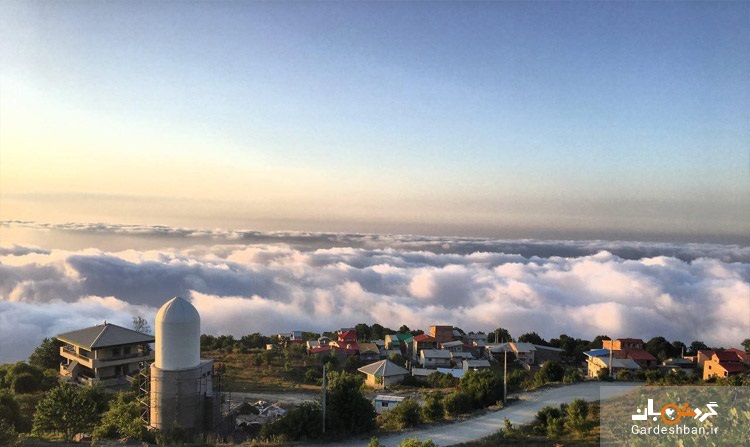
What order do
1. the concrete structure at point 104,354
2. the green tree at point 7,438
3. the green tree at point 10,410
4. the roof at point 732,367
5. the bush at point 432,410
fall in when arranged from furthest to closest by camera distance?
the roof at point 732,367, the concrete structure at point 104,354, the bush at point 432,410, the green tree at point 10,410, the green tree at point 7,438

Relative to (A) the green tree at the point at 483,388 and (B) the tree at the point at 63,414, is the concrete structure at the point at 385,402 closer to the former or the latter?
(A) the green tree at the point at 483,388

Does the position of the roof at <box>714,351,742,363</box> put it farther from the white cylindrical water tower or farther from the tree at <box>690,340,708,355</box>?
the white cylindrical water tower

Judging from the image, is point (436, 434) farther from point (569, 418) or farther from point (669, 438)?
point (669, 438)

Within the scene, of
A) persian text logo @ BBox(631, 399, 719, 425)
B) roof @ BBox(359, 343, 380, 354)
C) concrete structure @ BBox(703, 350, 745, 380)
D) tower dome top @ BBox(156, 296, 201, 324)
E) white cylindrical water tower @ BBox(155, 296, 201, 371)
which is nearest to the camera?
persian text logo @ BBox(631, 399, 719, 425)

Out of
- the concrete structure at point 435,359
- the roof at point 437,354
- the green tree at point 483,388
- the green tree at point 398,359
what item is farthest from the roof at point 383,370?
the green tree at point 483,388

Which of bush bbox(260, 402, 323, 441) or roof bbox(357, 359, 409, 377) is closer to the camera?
bush bbox(260, 402, 323, 441)

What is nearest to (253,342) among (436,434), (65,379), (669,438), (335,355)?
(335,355)

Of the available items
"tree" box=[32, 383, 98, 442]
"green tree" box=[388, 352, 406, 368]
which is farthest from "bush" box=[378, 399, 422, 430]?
"green tree" box=[388, 352, 406, 368]
